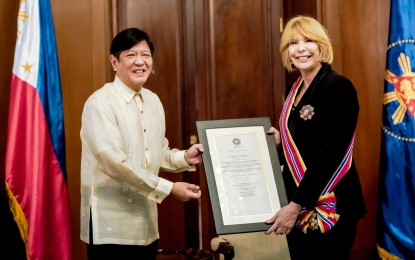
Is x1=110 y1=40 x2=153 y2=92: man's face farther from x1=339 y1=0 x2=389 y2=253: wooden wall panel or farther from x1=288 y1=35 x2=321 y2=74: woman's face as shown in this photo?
x1=339 y1=0 x2=389 y2=253: wooden wall panel

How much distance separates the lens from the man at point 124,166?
2369 millimetres

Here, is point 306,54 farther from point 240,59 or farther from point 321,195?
point 240,59

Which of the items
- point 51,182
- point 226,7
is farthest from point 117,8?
point 51,182

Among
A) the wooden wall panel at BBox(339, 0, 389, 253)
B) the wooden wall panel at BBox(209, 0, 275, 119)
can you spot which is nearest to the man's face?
the wooden wall panel at BBox(209, 0, 275, 119)

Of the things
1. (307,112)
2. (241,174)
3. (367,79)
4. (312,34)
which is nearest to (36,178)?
(241,174)

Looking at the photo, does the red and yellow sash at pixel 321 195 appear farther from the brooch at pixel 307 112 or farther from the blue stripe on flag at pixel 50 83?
the blue stripe on flag at pixel 50 83

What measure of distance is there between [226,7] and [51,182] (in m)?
1.56

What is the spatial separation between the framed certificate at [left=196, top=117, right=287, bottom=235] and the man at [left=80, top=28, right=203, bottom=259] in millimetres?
132

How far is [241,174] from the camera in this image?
2.58m

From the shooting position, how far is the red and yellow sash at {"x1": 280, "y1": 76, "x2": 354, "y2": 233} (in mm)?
2383

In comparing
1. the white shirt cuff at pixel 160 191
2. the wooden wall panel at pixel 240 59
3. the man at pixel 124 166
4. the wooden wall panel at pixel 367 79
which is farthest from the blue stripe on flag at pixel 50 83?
the wooden wall panel at pixel 367 79

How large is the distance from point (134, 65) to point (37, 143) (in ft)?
2.47

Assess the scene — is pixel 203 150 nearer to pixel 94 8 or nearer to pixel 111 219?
pixel 111 219

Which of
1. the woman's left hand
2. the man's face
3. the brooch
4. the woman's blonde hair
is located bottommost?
the woman's left hand
